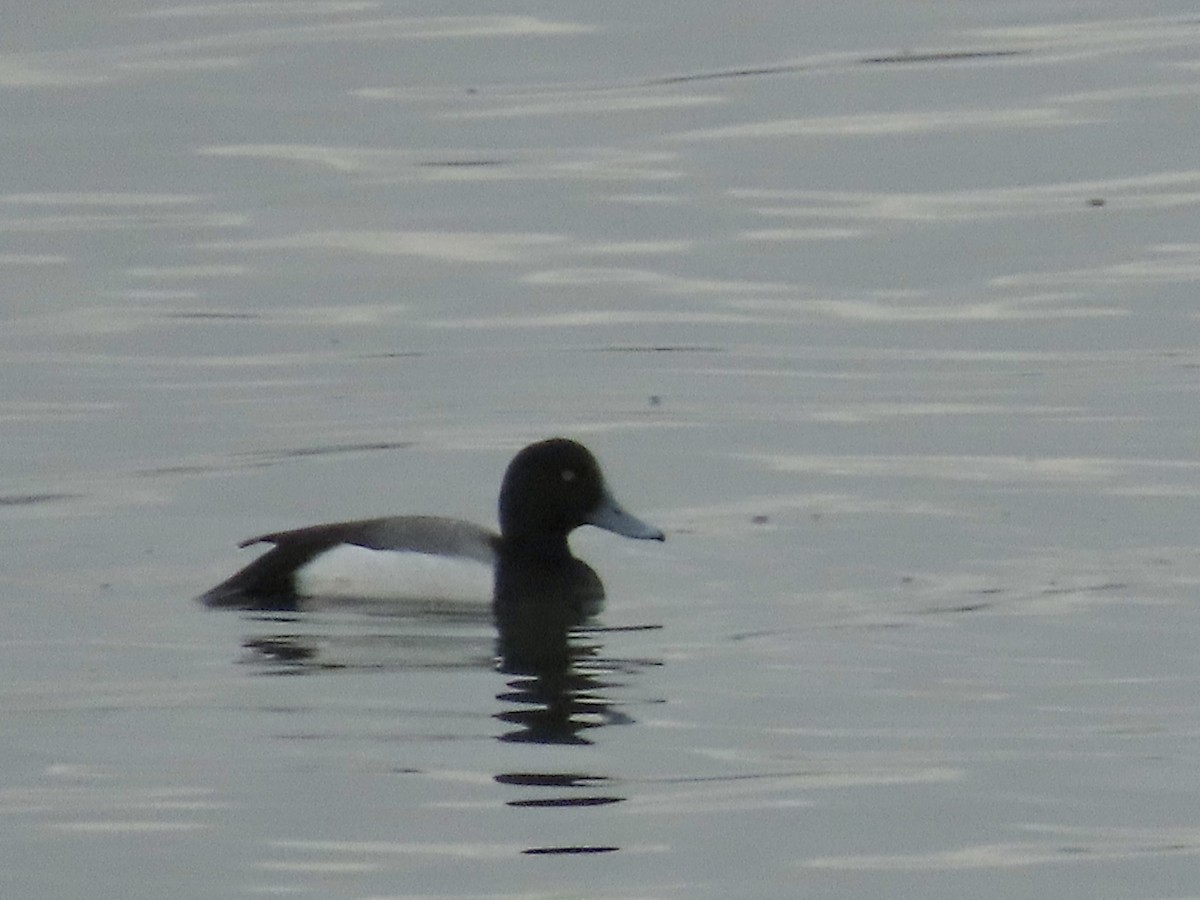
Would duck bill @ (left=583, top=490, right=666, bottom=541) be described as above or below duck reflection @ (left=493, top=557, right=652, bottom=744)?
above

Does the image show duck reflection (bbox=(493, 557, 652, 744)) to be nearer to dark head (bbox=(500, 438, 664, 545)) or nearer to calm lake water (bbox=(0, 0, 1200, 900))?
calm lake water (bbox=(0, 0, 1200, 900))

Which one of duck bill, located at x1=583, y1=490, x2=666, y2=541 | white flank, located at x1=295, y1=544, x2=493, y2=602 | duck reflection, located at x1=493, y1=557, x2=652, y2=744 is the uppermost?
duck bill, located at x1=583, y1=490, x2=666, y2=541

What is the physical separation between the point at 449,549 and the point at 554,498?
0.54 meters

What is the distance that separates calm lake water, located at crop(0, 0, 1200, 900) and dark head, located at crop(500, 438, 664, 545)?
0.36 metres

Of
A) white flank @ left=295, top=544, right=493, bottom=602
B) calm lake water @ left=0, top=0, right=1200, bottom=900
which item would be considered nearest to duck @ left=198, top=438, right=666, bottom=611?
white flank @ left=295, top=544, right=493, bottom=602

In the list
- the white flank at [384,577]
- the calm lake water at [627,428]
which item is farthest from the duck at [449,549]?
the calm lake water at [627,428]

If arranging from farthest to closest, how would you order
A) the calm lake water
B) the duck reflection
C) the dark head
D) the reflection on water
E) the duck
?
the dark head, the duck, the duck reflection, the reflection on water, the calm lake water

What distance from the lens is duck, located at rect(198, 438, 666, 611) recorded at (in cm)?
1209

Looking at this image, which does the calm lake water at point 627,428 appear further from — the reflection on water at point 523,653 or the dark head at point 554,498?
the dark head at point 554,498

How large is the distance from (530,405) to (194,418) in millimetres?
1526

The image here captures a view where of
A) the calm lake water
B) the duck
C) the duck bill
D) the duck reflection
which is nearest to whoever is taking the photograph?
the calm lake water

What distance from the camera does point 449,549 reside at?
12.3 meters

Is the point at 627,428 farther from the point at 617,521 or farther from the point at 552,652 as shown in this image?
the point at 552,652

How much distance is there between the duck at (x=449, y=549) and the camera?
1209 cm
